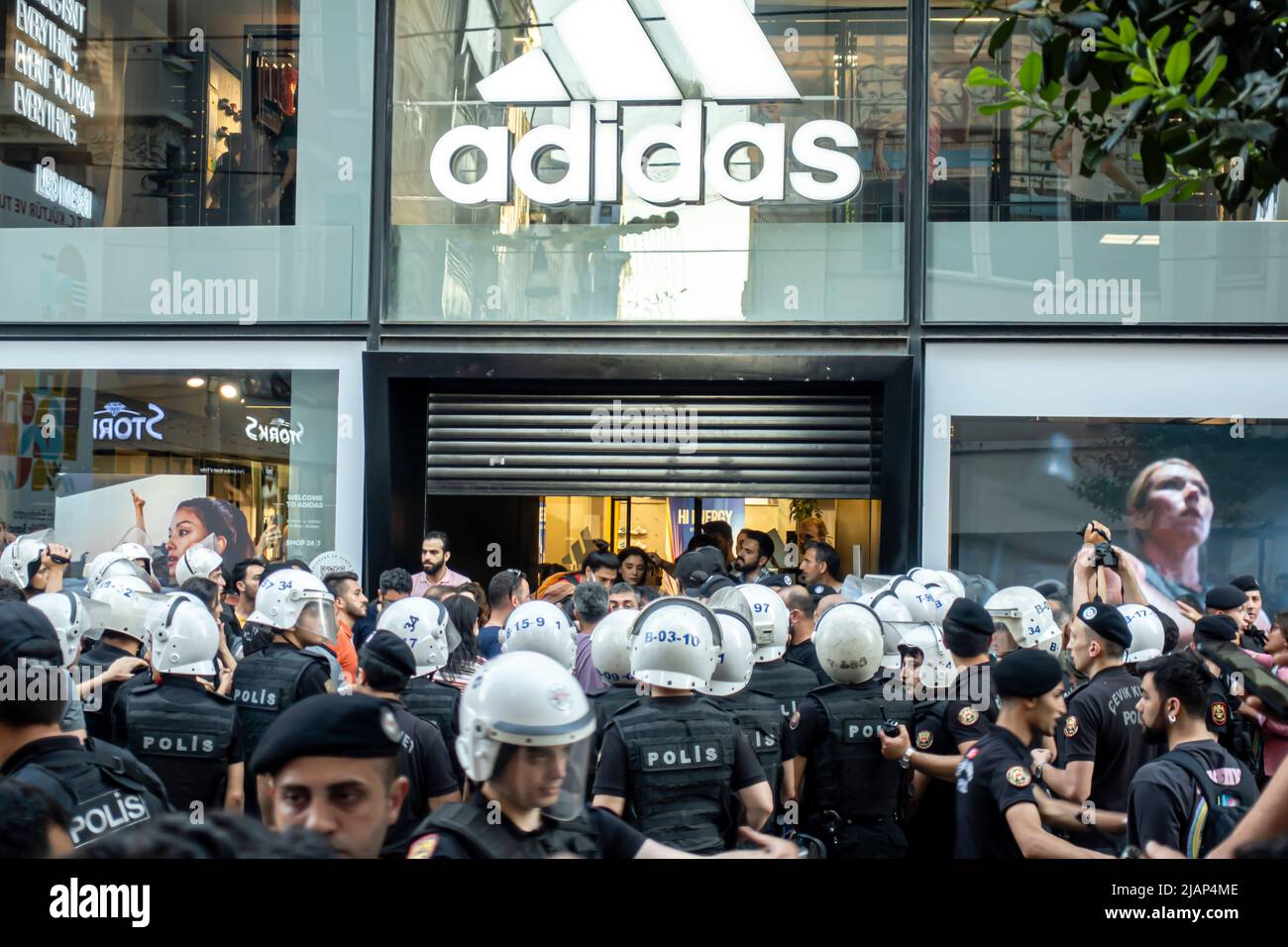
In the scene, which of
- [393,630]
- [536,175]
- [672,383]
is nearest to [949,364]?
[672,383]

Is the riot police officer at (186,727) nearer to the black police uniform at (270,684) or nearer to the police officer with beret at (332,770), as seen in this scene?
the black police uniform at (270,684)

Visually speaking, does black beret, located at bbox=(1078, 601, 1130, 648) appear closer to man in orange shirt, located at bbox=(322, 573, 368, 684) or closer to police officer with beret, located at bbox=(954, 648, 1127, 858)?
police officer with beret, located at bbox=(954, 648, 1127, 858)

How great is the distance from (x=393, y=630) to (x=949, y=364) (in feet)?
21.4

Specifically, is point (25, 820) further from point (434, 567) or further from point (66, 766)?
point (434, 567)

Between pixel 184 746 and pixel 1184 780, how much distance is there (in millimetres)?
3923

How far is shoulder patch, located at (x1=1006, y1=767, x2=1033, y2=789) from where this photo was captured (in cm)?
425

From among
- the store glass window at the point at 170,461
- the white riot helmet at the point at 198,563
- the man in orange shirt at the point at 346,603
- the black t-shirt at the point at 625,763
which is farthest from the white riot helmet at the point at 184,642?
the store glass window at the point at 170,461

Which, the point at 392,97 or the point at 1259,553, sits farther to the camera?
the point at 392,97

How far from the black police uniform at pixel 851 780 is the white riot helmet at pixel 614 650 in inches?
34.5

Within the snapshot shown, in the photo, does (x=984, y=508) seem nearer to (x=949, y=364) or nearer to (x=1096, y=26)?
(x=949, y=364)

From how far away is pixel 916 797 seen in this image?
582 centimetres

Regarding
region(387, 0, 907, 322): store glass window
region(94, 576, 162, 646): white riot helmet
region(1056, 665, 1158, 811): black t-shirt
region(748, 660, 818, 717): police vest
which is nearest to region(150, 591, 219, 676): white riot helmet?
region(94, 576, 162, 646): white riot helmet

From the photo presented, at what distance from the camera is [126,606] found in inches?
251

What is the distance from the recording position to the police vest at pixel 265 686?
571 cm
